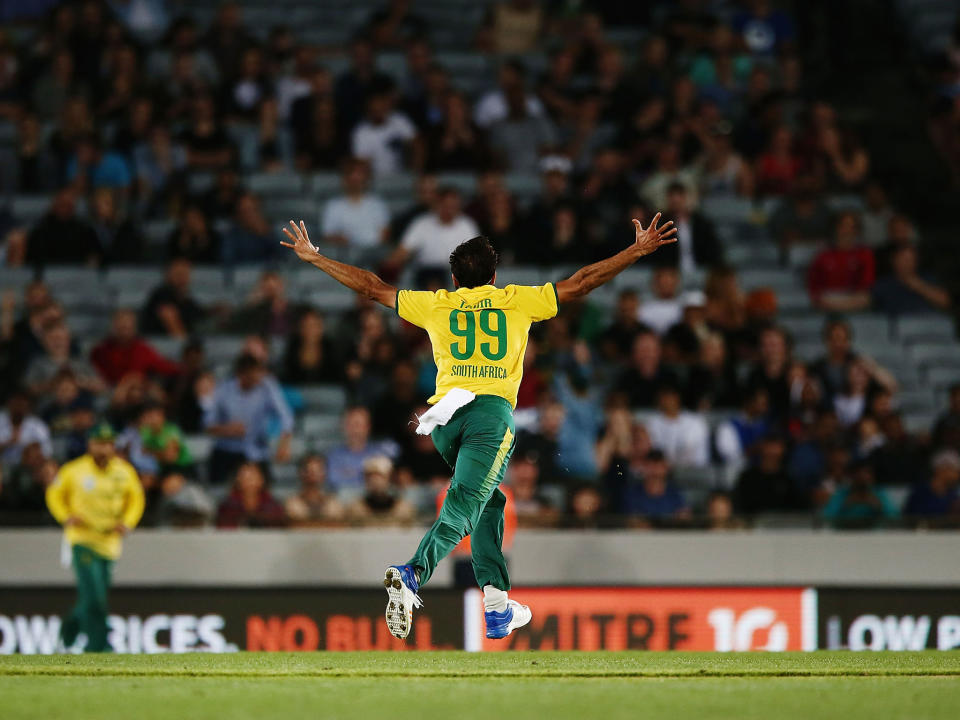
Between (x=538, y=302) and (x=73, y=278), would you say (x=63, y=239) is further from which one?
(x=538, y=302)

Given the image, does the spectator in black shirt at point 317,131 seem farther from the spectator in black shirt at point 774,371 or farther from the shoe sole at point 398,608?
the shoe sole at point 398,608

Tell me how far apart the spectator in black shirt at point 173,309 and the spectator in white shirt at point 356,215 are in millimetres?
1539

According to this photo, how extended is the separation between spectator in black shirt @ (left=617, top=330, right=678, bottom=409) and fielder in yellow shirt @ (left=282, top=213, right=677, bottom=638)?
6.26 m

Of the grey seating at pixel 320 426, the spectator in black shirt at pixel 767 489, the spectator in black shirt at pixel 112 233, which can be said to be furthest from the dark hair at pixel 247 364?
the spectator in black shirt at pixel 767 489

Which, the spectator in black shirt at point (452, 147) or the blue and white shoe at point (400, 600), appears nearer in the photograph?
the blue and white shoe at point (400, 600)

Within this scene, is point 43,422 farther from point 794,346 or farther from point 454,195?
A: point 794,346

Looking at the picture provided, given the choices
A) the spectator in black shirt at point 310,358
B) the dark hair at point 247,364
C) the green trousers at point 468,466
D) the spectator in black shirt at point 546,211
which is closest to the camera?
the green trousers at point 468,466

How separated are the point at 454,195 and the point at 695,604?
15.9 feet

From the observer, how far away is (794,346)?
1552cm

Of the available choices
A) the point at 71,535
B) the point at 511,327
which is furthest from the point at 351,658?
the point at 71,535

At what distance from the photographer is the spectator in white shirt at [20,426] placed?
13492mm

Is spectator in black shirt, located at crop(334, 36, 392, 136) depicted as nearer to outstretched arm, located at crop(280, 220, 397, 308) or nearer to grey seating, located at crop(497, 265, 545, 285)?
grey seating, located at crop(497, 265, 545, 285)

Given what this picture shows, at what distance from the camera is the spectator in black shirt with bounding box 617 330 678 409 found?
14.2 m

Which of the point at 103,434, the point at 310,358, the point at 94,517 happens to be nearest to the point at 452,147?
the point at 310,358
